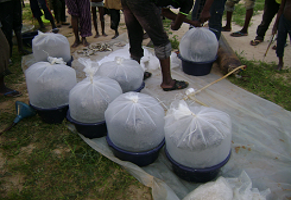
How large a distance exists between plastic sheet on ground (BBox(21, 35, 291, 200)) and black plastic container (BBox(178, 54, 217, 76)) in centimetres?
46

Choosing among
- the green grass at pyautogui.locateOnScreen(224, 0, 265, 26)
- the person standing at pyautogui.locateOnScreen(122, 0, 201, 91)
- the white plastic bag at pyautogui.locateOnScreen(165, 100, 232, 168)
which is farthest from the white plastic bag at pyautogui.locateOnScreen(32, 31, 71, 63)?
the green grass at pyautogui.locateOnScreen(224, 0, 265, 26)

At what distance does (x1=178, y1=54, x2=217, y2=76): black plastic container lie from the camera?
3199 millimetres

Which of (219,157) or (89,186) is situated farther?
(89,186)

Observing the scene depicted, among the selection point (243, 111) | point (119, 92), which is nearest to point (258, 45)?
point (243, 111)

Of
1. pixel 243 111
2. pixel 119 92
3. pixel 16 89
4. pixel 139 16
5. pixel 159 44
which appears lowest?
pixel 16 89

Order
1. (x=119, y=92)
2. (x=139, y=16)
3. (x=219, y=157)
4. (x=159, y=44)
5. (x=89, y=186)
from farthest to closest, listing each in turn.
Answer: (x=159, y=44) → (x=139, y=16) → (x=119, y=92) → (x=89, y=186) → (x=219, y=157)

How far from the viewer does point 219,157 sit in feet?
5.18

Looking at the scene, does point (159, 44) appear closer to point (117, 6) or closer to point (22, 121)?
point (22, 121)

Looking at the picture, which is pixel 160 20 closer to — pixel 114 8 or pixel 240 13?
pixel 114 8

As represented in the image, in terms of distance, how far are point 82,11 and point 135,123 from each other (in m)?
3.53

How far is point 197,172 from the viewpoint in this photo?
157 cm

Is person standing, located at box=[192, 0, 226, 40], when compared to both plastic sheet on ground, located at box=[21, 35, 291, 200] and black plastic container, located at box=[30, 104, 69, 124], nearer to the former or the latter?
plastic sheet on ground, located at box=[21, 35, 291, 200]

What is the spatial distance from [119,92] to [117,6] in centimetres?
284

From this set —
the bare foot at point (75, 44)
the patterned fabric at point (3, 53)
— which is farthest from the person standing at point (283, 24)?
the bare foot at point (75, 44)
